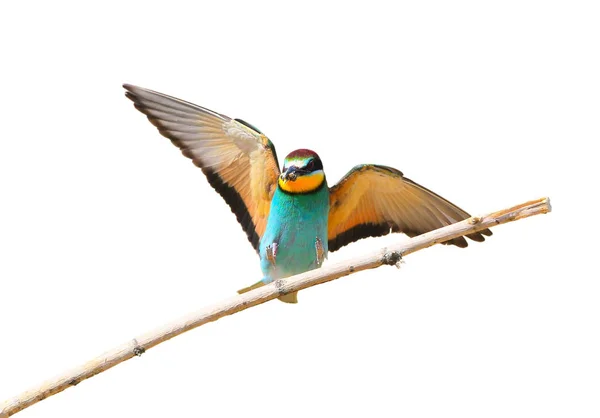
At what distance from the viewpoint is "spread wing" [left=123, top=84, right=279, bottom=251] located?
5.04 metres

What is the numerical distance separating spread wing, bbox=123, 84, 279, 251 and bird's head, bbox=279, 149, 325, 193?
20 cm

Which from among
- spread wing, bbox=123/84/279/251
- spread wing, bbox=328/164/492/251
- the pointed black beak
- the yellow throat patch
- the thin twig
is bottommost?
the thin twig

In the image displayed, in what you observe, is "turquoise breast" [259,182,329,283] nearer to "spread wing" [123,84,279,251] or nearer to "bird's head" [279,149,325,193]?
"bird's head" [279,149,325,193]

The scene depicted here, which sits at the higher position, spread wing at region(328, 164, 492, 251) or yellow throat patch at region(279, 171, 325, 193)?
yellow throat patch at region(279, 171, 325, 193)

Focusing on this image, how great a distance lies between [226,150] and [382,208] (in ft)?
3.31

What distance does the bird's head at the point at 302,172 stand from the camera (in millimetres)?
4816

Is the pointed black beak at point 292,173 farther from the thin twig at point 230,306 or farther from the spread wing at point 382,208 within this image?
the thin twig at point 230,306

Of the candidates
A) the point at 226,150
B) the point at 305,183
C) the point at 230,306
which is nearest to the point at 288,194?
the point at 305,183

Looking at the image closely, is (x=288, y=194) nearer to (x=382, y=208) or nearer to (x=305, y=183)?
(x=305, y=183)

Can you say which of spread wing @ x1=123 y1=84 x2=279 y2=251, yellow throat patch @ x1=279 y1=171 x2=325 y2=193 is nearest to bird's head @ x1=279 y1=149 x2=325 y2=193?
yellow throat patch @ x1=279 y1=171 x2=325 y2=193

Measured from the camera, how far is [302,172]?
482cm

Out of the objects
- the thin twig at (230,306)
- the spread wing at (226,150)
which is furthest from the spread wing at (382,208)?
the thin twig at (230,306)

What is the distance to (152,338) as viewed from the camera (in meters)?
4.09

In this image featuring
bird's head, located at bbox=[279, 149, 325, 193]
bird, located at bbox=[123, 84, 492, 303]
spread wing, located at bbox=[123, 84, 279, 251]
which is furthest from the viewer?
spread wing, located at bbox=[123, 84, 279, 251]
